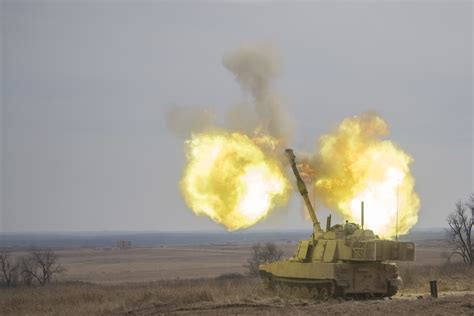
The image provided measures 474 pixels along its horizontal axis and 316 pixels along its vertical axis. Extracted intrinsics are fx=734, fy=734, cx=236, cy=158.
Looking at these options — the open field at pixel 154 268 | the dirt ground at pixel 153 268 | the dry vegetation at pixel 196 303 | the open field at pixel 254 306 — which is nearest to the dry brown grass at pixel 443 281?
the dry vegetation at pixel 196 303

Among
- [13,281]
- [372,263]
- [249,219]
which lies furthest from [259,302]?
[13,281]

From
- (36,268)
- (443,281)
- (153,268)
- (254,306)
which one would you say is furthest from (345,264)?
(153,268)

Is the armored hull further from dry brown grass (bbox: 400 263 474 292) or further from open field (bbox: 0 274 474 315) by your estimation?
dry brown grass (bbox: 400 263 474 292)

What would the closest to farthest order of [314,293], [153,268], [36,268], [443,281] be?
[314,293]
[443,281]
[36,268]
[153,268]

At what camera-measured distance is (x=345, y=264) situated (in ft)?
92.9

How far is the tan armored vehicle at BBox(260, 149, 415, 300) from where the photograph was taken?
28.2 m

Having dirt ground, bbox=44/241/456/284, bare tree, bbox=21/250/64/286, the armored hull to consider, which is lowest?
dirt ground, bbox=44/241/456/284

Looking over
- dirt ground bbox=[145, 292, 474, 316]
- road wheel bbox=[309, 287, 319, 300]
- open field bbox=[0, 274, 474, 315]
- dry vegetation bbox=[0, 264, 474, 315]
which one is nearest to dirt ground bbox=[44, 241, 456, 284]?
dry vegetation bbox=[0, 264, 474, 315]

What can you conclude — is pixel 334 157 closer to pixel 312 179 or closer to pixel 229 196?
pixel 312 179

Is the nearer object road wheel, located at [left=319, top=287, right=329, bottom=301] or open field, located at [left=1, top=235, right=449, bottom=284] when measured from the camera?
road wheel, located at [left=319, top=287, right=329, bottom=301]

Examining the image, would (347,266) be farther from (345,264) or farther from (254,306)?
(254,306)

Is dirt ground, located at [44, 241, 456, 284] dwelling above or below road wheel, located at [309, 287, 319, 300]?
below

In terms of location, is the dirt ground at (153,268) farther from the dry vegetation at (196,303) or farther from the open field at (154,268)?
the dry vegetation at (196,303)

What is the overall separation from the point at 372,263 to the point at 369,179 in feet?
16.0
